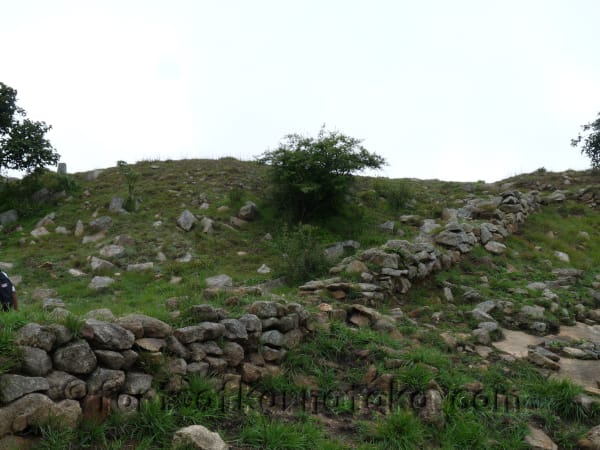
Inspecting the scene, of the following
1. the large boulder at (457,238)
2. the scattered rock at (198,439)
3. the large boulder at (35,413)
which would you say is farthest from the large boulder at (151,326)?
the large boulder at (457,238)

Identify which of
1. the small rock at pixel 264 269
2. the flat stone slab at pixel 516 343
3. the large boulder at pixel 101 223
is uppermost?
the large boulder at pixel 101 223

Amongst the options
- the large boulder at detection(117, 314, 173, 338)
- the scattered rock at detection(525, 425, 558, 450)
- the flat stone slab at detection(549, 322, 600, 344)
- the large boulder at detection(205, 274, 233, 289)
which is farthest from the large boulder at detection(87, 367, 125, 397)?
the flat stone slab at detection(549, 322, 600, 344)

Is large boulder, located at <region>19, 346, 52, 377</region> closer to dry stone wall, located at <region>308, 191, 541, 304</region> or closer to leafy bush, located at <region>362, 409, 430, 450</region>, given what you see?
leafy bush, located at <region>362, 409, 430, 450</region>

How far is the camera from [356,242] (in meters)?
11.2

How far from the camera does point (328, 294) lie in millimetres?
6820

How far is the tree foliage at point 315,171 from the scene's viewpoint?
12.2 meters

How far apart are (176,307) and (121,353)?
56.5 inches

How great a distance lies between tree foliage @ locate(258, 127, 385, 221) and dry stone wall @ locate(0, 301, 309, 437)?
7356mm

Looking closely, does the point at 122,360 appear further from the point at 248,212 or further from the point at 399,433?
the point at 248,212

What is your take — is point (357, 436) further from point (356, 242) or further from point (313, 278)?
point (356, 242)

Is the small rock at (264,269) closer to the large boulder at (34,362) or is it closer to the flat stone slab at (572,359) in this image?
the flat stone slab at (572,359)

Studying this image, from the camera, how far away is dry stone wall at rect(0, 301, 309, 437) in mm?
3078

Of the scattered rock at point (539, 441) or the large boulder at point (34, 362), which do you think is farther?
the scattered rock at point (539, 441)

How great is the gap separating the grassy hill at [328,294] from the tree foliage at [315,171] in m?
0.63
